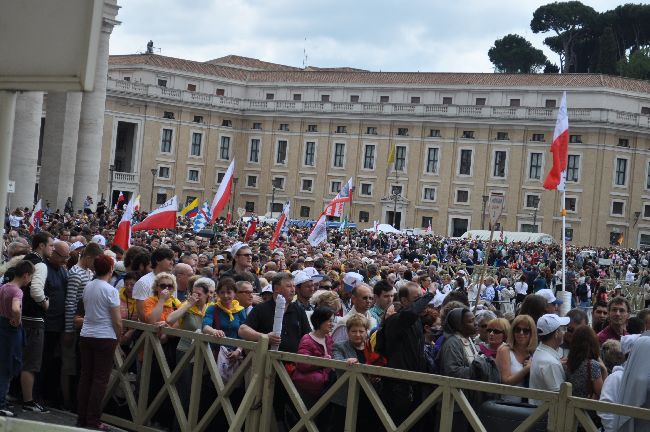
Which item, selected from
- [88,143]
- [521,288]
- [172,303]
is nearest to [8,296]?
[172,303]

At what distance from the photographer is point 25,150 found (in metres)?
37.0

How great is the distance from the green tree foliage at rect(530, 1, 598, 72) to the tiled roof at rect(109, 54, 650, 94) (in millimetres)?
33118

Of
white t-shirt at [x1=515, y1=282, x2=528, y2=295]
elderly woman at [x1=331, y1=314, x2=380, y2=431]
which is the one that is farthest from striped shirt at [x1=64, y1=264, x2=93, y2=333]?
white t-shirt at [x1=515, y1=282, x2=528, y2=295]

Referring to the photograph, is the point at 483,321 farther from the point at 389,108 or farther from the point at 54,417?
the point at 389,108

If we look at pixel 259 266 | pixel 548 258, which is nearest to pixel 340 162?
pixel 548 258

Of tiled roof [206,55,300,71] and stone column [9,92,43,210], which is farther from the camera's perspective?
tiled roof [206,55,300,71]

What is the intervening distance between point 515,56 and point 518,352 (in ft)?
349

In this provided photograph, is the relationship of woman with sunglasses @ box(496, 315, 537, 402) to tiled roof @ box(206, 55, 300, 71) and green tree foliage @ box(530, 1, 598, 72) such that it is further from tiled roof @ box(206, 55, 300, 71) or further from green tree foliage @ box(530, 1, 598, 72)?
green tree foliage @ box(530, 1, 598, 72)

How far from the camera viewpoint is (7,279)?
357 inches

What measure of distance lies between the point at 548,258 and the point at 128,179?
36.7m

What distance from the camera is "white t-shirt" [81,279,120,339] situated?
8.66 meters

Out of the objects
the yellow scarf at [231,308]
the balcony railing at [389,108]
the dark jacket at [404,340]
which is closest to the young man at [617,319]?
the dark jacket at [404,340]

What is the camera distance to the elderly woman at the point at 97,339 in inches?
341

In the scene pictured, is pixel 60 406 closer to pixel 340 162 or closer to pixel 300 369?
pixel 300 369
